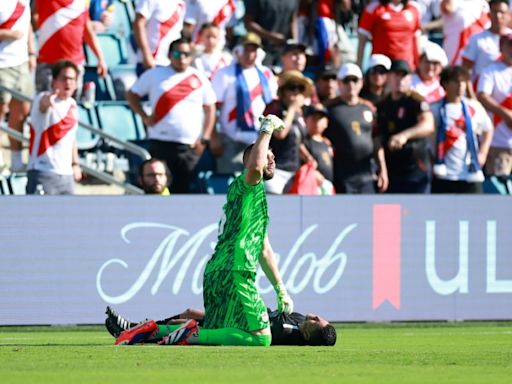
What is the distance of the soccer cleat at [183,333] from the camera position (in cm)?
1047

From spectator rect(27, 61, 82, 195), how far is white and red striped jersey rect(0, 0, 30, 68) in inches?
17.5

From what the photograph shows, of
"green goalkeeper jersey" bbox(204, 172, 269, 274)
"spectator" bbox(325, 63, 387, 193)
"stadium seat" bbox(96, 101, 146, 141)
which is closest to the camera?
"green goalkeeper jersey" bbox(204, 172, 269, 274)

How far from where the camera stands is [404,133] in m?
15.7

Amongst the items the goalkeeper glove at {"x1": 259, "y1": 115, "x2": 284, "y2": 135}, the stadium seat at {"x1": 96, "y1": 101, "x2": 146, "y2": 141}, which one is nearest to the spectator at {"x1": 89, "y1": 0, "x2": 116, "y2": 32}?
the stadium seat at {"x1": 96, "y1": 101, "x2": 146, "y2": 141}

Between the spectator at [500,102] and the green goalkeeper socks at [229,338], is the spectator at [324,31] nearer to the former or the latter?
the spectator at [500,102]

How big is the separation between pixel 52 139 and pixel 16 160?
150 cm

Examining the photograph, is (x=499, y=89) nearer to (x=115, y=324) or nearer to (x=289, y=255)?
(x=289, y=255)

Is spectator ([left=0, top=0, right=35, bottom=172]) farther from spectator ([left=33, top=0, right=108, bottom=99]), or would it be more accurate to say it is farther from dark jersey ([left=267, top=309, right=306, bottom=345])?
dark jersey ([left=267, top=309, right=306, bottom=345])

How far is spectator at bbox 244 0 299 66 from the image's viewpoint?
60.2 feet

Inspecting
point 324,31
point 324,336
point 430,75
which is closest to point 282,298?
point 324,336

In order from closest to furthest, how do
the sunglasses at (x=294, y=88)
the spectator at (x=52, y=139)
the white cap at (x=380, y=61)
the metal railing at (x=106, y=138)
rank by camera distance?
the spectator at (x=52, y=139)
the metal railing at (x=106, y=138)
the sunglasses at (x=294, y=88)
the white cap at (x=380, y=61)

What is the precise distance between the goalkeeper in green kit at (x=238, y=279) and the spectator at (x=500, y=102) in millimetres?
7130

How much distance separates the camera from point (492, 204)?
15.1 metres

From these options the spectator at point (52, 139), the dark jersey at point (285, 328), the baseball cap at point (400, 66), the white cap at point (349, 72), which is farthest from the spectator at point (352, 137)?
the dark jersey at point (285, 328)
